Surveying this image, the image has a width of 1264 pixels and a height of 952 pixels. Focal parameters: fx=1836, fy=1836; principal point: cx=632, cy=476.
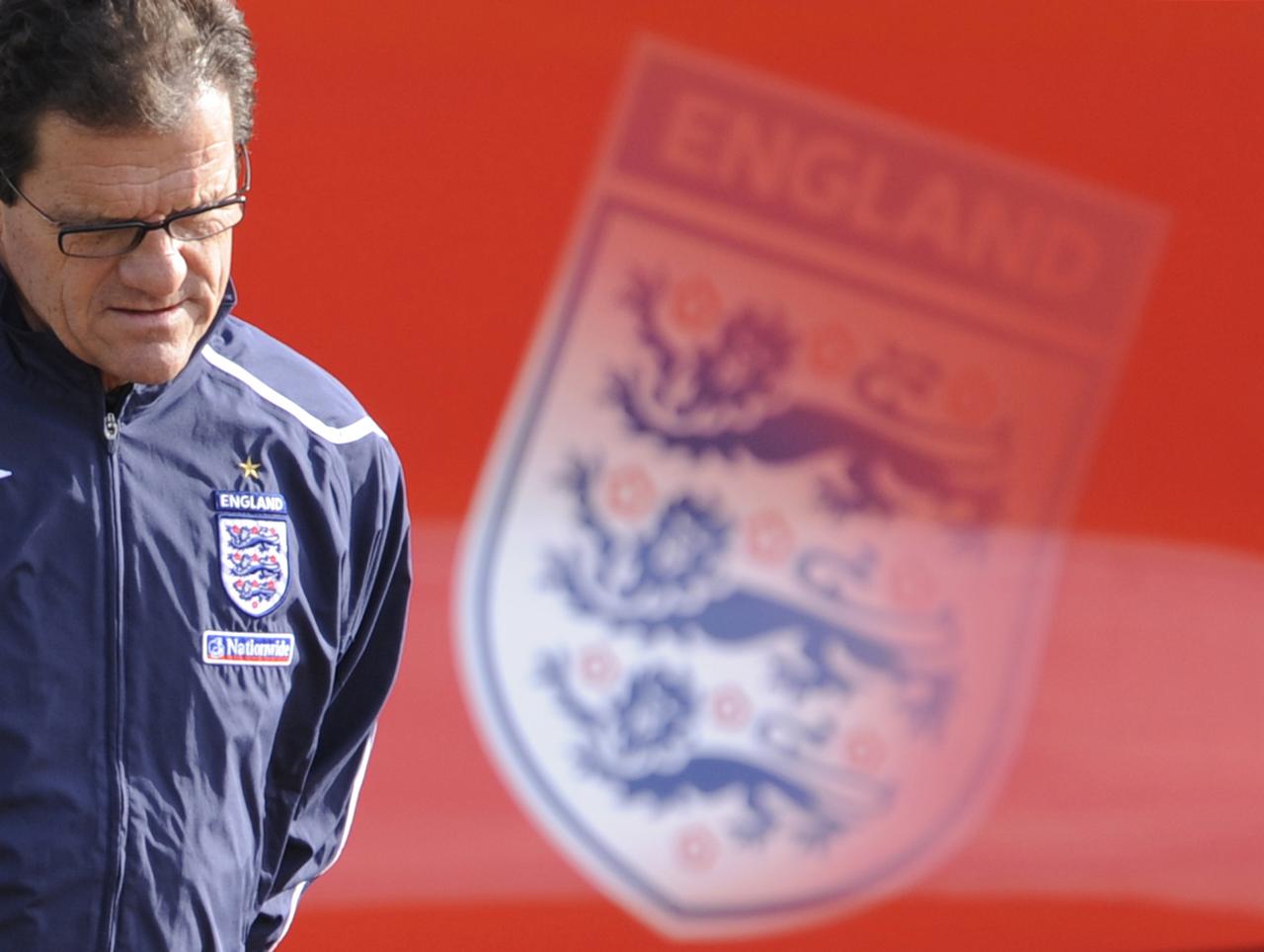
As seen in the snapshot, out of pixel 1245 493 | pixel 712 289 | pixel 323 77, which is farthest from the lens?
pixel 1245 493

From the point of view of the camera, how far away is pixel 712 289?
9.08ft

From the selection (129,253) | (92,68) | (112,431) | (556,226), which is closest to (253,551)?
(112,431)

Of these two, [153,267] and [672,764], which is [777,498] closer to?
[672,764]

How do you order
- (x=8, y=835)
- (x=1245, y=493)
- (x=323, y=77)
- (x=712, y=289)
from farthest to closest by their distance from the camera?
(x=1245, y=493)
(x=712, y=289)
(x=323, y=77)
(x=8, y=835)

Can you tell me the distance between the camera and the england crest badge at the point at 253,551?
140 cm

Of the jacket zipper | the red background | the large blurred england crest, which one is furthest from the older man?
the large blurred england crest

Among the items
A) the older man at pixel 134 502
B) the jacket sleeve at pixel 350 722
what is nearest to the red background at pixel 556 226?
the jacket sleeve at pixel 350 722

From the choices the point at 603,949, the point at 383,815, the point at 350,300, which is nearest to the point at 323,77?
the point at 350,300

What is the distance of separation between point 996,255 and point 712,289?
1.52 feet

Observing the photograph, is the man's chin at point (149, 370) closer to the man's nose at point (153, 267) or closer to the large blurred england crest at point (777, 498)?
the man's nose at point (153, 267)

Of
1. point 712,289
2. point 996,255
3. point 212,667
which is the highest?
point 996,255

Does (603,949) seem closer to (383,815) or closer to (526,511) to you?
(383,815)

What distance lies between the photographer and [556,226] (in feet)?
8.85

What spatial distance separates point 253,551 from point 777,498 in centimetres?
147
